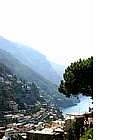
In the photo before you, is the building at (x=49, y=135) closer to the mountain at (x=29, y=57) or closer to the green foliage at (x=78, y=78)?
the green foliage at (x=78, y=78)

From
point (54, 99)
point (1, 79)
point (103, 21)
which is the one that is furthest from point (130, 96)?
point (54, 99)

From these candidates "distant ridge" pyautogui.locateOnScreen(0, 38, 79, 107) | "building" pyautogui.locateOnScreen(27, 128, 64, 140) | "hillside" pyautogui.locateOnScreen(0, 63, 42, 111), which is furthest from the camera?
"distant ridge" pyautogui.locateOnScreen(0, 38, 79, 107)

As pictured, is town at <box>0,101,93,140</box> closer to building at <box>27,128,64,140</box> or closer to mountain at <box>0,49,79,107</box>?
building at <box>27,128,64,140</box>

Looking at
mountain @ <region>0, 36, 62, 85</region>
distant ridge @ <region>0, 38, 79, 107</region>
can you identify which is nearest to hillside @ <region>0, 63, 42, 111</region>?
distant ridge @ <region>0, 38, 79, 107</region>

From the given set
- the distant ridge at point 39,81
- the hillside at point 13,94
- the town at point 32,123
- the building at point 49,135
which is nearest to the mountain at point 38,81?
the distant ridge at point 39,81

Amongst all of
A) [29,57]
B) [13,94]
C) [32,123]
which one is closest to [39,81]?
[13,94]
